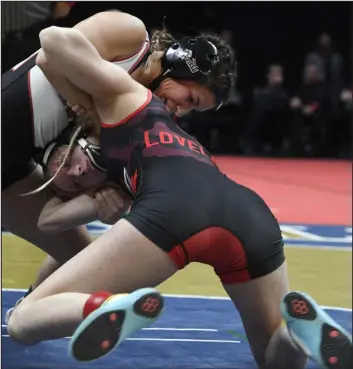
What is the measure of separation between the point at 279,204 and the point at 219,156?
4866mm

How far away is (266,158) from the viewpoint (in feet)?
47.1

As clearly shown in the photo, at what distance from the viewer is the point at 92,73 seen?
10.0 ft

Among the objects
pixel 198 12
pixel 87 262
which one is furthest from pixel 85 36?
pixel 198 12

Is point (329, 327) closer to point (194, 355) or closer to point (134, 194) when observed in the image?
point (134, 194)

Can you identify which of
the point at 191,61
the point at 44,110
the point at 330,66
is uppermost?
the point at 191,61

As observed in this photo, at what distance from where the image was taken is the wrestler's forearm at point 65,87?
3.28 m

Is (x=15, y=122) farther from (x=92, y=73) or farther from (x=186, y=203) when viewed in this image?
(x=186, y=203)

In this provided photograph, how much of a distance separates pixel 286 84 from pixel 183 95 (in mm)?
11014

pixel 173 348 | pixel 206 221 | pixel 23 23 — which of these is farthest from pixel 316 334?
pixel 23 23

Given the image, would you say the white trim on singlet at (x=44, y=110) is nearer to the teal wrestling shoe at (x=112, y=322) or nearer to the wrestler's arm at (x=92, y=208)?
the wrestler's arm at (x=92, y=208)

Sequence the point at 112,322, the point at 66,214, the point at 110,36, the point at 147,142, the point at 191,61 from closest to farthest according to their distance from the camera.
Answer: the point at 112,322, the point at 147,142, the point at 191,61, the point at 110,36, the point at 66,214

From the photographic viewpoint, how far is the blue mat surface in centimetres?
380

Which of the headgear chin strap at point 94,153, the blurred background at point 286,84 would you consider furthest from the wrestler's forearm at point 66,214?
the blurred background at point 286,84

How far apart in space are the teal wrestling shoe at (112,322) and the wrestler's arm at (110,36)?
87 cm
